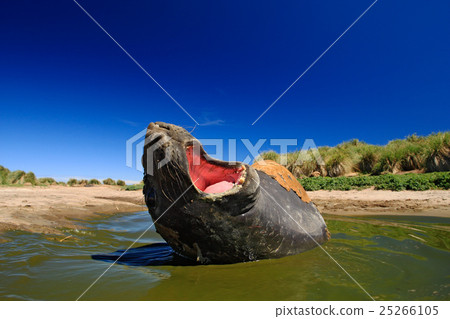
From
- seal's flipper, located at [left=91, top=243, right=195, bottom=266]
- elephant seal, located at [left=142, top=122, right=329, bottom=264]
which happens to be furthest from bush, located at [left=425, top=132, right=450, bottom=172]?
seal's flipper, located at [left=91, top=243, right=195, bottom=266]

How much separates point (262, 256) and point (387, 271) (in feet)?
→ 4.24

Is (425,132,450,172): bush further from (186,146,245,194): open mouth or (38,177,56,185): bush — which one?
(38,177,56,185): bush

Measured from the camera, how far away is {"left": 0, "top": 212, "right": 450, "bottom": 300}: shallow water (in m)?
2.20

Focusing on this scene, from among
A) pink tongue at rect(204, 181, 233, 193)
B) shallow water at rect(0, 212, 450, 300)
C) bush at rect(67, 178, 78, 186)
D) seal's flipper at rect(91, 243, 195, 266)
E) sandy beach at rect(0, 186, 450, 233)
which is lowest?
seal's flipper at rect(91, 243, 195, 266)

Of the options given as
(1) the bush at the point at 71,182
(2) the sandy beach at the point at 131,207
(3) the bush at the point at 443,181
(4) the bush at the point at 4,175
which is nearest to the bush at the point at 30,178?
(4) the bush at the point at 4,175

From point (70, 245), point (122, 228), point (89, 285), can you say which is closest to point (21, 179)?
point (122, 228)

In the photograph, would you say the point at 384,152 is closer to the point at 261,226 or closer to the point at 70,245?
the point at 261,226

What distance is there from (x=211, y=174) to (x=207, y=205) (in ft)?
1.33

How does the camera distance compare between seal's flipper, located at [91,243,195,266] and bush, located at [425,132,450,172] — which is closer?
seal's flipper, located at [91,243,195,266]

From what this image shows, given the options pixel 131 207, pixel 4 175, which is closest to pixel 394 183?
pixel 131 207

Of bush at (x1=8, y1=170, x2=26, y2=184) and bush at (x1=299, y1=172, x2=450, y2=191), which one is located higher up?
bush at (x1=8, y1=170, x2=26, y2=184)

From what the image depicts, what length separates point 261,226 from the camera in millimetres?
3008

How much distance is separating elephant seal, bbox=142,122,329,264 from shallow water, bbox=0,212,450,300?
210 mm

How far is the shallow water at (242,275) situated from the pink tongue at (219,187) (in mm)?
846
